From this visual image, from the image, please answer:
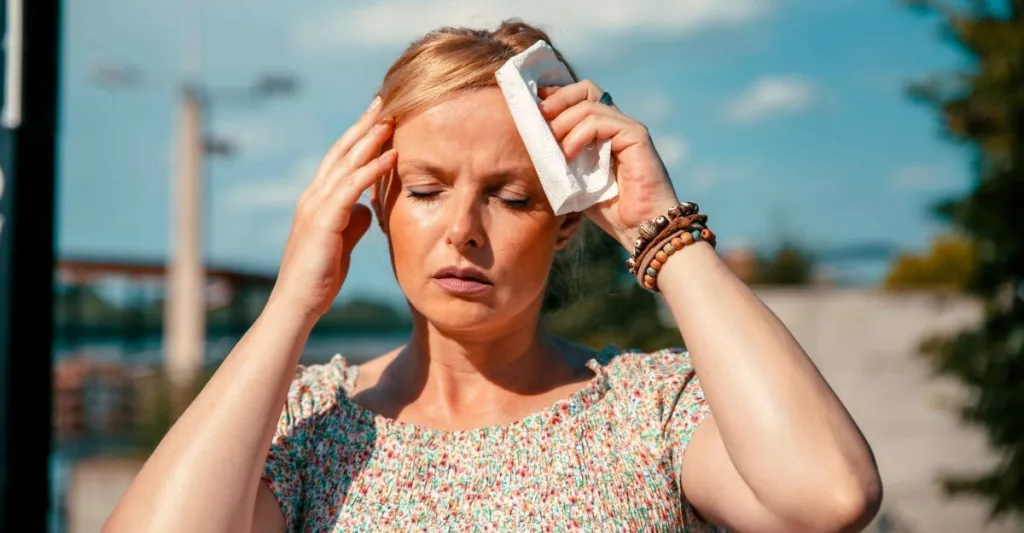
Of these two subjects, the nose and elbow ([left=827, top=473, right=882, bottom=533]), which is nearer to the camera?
elbow ([left=827, top=473, right=882, bottom=533])

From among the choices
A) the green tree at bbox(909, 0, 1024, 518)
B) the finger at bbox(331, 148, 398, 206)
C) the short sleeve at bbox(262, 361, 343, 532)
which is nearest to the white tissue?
the finger at bbox(331, 148, 398, 206)

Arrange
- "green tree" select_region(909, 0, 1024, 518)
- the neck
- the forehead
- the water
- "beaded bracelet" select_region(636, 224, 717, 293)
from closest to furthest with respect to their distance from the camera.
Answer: "beaded bracelet" select_region(636, 224, 717, 293)
the forehead
the neck
"green tree" select_region(909, 0, 1024, 518)
the water

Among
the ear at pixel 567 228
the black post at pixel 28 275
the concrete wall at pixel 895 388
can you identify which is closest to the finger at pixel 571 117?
the ear at pixel 567 228

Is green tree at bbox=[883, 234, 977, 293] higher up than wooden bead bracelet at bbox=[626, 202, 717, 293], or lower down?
lower down

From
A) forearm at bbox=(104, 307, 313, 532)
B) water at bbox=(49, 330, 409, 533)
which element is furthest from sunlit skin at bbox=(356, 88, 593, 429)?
water at bbox=(49, 330, 409, 533)

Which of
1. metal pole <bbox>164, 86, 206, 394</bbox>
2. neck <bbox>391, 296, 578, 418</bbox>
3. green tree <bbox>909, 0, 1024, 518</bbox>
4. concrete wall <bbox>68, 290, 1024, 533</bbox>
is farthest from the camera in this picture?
metal pole <bbox>164, 86, 206, 394</bbox>

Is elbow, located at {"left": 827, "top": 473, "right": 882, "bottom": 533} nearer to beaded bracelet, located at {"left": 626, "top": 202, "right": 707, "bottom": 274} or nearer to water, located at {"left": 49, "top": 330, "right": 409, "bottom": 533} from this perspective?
beaded bracelet, located at {"left": 626, "top": 202, "right": 707, "bottom": 274}

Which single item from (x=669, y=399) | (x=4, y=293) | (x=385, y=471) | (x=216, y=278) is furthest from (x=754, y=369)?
(x=216, y=278)

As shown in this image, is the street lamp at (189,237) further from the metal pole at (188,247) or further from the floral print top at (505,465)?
the floral print top at (505,465)

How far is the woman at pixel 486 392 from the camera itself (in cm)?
151

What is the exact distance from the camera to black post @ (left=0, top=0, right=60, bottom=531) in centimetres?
221

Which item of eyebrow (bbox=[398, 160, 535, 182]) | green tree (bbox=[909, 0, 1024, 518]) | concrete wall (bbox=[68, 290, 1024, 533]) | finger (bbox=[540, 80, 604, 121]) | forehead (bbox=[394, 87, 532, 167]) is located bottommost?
concrete wall (bbox=[68, 290, 1024, 533])

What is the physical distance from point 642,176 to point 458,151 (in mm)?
317

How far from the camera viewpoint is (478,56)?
71.5 inches
